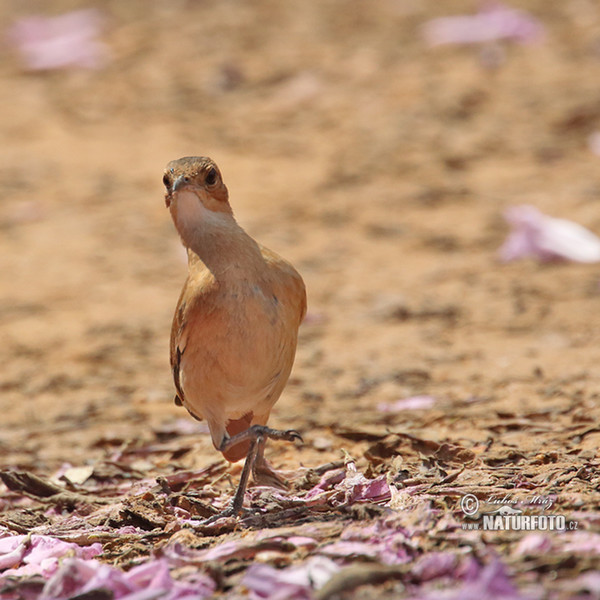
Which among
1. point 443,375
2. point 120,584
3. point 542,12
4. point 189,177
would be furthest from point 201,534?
point 542,12

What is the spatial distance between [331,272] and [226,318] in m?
4.04

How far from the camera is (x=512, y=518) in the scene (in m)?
3.09

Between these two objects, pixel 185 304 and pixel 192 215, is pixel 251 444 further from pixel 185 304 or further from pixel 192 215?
pixel 192 215

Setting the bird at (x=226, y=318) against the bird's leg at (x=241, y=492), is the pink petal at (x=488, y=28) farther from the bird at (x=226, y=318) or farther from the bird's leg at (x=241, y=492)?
the bird's leg at (x=241, y=492)

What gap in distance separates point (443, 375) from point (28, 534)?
270cm

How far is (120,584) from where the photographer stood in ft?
9.44

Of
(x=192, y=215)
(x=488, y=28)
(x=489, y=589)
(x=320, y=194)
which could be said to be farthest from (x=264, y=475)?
(x=488, y=28)

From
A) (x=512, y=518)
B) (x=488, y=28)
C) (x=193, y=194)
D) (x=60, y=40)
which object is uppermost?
(x=60, y=40)

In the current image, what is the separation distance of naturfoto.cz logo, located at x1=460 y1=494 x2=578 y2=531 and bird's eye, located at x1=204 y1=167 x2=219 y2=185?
4.87 feet

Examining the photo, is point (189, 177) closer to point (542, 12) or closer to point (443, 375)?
point (443, 375)

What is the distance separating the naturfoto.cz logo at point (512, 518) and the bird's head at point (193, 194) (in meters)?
1.40

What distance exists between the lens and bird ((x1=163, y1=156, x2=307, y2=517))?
3615 mm

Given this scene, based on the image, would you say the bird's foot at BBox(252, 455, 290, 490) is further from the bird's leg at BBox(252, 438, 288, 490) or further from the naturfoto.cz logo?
the naturfoto.cz logo

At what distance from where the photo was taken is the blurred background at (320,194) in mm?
5645
